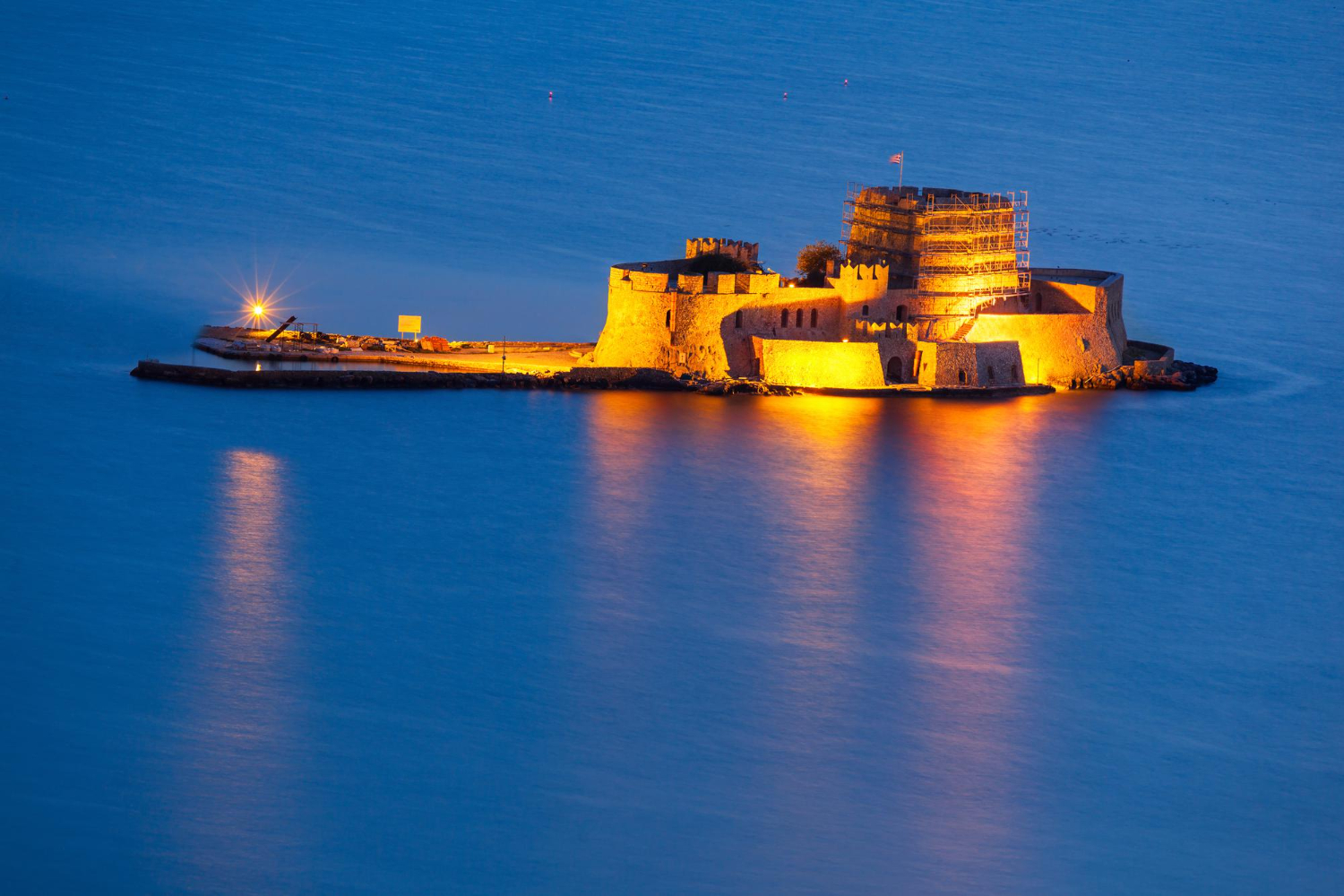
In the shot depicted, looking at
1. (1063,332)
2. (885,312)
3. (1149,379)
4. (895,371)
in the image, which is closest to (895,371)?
(895,371)

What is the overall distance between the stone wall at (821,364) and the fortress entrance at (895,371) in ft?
1.88

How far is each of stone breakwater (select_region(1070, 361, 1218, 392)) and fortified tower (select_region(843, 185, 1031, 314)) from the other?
8.18 feet

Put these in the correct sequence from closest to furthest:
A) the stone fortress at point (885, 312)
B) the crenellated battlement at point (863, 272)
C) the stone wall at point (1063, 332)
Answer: the stone fortress at point (885, 312) → the crenellated battlement at point (863, 272) → the stone wall at point (1063, 332)

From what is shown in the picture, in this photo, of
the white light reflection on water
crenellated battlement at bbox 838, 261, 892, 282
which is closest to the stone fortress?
crenellated battlement at bbox 838, 261, 892, 282

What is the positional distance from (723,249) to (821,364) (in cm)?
337

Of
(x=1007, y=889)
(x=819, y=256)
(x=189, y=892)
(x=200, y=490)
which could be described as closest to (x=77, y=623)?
(x=200, y=490)

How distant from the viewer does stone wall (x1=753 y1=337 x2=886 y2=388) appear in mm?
54812

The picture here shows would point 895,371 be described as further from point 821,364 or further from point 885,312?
point 821,364

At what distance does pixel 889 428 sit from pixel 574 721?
50.2ft

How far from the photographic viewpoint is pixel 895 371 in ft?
183

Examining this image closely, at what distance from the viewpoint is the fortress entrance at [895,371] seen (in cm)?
5559

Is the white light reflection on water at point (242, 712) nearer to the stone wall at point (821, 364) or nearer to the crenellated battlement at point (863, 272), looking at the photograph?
the stone wall at point (821, 364)

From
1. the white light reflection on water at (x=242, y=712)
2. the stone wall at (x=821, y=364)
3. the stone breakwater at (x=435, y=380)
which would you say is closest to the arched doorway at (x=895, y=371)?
the stone wall at (x=821, y=364)

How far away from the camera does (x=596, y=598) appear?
44.9 m
